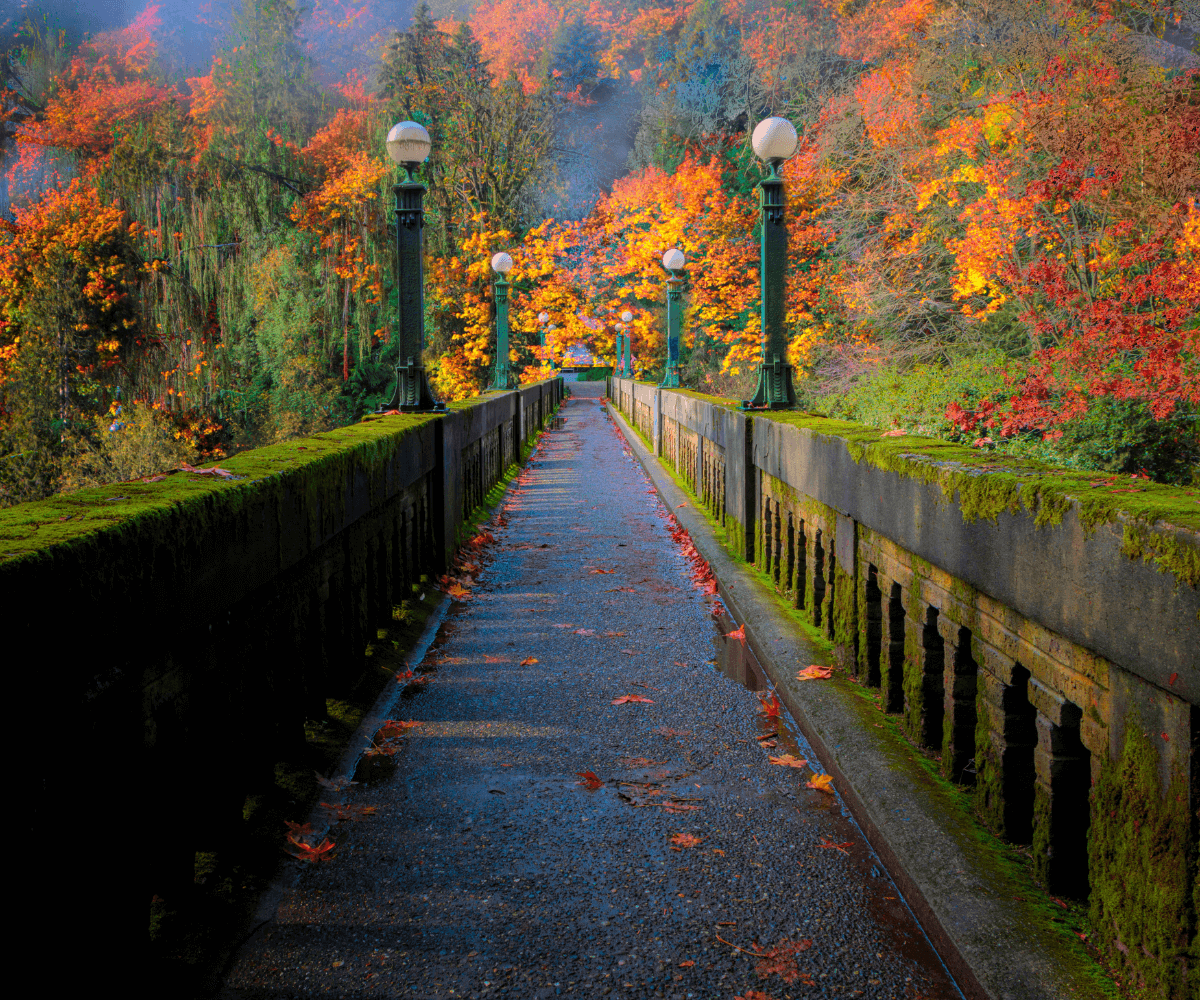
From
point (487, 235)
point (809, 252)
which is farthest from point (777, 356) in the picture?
point (487, 235)

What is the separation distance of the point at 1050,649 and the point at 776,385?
22.6ft

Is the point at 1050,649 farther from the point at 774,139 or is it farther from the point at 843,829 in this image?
the point at 774,139

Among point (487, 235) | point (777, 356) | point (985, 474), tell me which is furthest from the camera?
point (487, 235)

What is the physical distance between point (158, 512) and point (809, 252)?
31.6 meters

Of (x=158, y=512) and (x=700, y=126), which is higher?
(x=700, y=126)

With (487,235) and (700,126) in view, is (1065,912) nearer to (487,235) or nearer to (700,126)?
(487,235)

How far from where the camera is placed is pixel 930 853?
2932mm

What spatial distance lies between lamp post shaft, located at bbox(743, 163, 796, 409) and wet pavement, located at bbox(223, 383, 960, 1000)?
414 cm

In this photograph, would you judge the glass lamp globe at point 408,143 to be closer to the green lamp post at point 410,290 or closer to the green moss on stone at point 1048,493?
the green lamp post at point 410,290

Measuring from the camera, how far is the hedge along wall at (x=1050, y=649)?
2061mm

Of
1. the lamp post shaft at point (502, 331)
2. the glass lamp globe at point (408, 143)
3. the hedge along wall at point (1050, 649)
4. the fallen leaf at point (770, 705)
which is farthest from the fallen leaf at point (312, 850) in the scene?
the lamp post shaft at point (502, 331)

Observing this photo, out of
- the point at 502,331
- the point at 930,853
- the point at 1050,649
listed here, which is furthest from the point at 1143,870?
the point at 502,331

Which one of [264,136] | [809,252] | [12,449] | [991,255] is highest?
[264,136]

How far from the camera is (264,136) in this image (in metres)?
47.0
